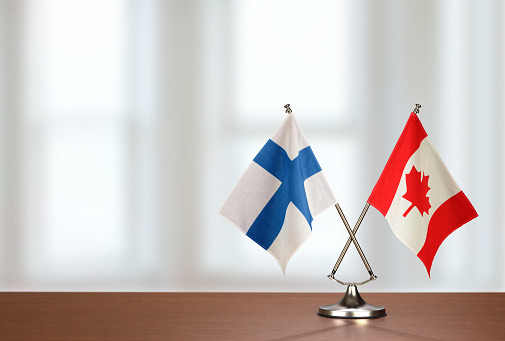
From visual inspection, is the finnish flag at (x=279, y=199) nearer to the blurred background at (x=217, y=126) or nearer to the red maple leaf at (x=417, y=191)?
the red maple leaf at (x=417, y=191)

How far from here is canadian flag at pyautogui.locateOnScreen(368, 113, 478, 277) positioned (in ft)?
6.86

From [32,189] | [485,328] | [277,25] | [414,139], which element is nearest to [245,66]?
[277,25]

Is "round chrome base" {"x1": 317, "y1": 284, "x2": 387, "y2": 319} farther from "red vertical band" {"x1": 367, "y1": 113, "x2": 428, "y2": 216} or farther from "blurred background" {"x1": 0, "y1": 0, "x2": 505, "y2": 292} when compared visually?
"blurred background" {"x1": 0, "y1": 0, "x2": 505, "y2": 292}

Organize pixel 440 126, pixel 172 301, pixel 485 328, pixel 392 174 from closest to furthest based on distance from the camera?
pixel 485 328 < pixel 392 174 < pixel 172 301 < pixel 440 126

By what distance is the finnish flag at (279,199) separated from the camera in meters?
2.04

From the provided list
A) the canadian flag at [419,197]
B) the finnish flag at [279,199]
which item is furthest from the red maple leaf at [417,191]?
the finnish flag at [279,199]

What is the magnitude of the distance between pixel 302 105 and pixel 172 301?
1.73 m

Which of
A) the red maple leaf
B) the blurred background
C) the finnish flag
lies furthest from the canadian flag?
the blurred background

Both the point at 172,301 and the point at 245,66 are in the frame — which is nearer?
the point at 172,301

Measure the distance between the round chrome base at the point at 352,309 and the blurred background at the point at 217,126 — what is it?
1582 mm

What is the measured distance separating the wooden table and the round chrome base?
1.3 inches

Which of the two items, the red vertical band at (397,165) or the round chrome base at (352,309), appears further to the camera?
the red vertical band at (397,165)

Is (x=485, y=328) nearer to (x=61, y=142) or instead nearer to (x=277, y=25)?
(x=277, y=25)

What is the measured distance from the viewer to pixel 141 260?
145 inches
